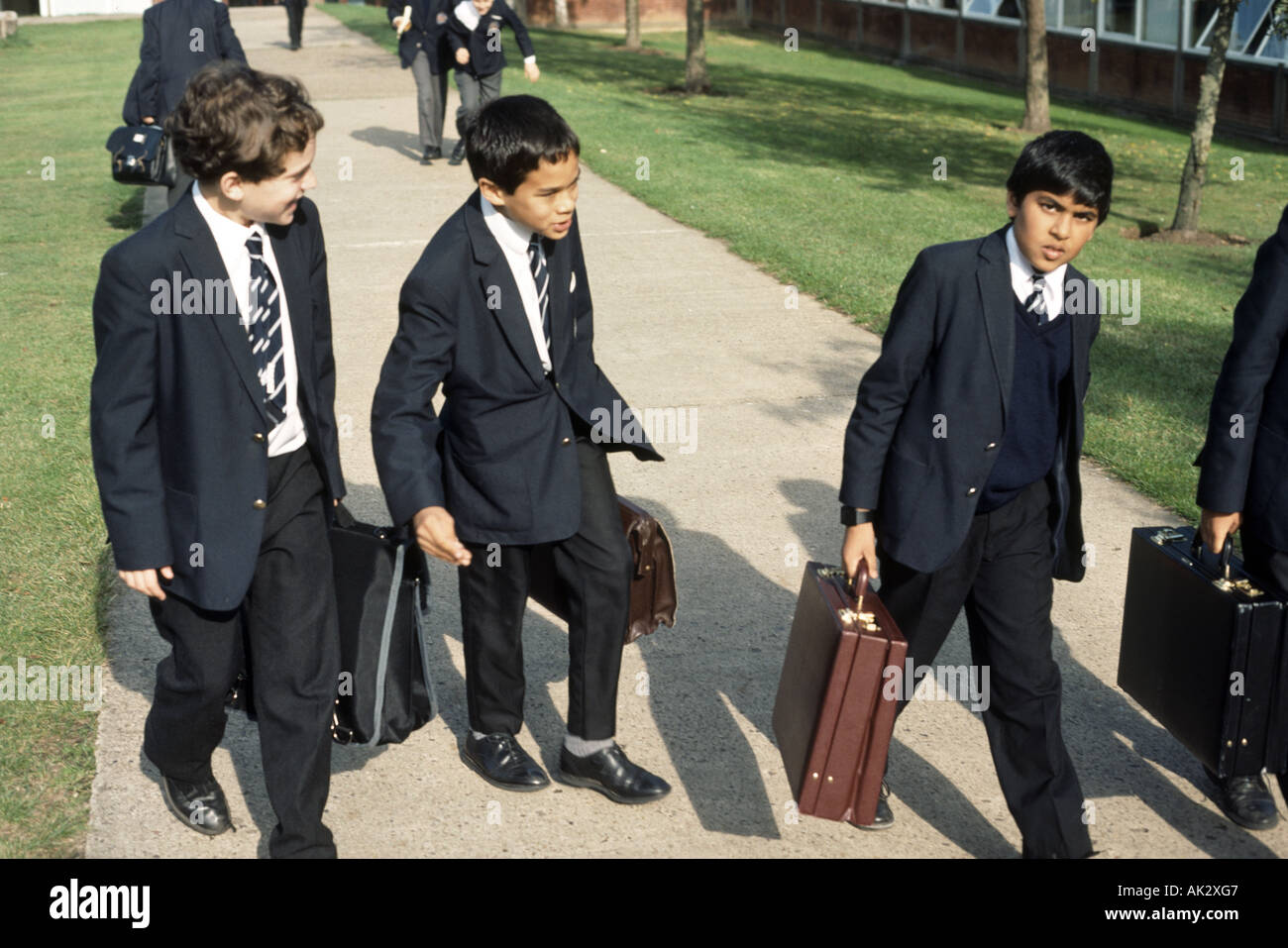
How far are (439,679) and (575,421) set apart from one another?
52.7 inches

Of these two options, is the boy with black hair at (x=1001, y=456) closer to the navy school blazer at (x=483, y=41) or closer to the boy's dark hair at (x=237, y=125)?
the boy's dark hair at (x=237, y=125)

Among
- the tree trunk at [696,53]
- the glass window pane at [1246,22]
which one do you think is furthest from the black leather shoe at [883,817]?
the glass window pane at [1246,22]

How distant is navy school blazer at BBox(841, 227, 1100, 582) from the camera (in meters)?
3.35

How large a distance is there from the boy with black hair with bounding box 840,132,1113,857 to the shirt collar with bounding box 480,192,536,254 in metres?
0.96

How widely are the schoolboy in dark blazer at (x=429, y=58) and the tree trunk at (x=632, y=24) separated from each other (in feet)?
48.6

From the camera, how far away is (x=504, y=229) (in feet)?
11.9

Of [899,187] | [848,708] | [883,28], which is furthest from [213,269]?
[883,28]

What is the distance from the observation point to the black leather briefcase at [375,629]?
11.7 feet

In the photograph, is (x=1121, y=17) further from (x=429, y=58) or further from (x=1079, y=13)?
(x=429, y=58)

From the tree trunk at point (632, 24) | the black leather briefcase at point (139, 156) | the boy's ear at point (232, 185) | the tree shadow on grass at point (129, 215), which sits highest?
the tree trunk at point (632, 24)

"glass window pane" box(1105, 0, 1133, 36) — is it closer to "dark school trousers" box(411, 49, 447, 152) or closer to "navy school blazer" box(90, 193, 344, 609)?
"dark school trousers" box(411, 49, 447, 152)

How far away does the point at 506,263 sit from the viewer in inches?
143

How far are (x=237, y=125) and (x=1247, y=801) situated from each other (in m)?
3.12
